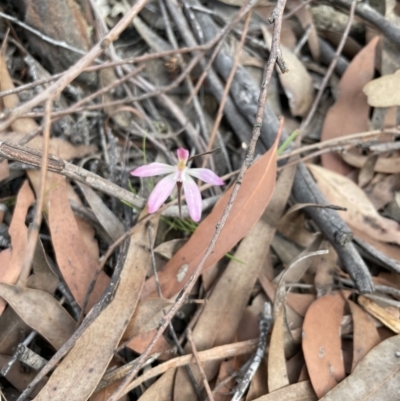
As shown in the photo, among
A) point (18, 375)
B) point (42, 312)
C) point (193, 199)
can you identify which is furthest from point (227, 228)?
point (18, 375)

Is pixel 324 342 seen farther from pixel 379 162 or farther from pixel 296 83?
pixel 296 83

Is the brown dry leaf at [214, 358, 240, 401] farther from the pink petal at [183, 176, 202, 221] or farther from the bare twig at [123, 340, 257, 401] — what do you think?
the pink petal at [183, 176, 202, 221]

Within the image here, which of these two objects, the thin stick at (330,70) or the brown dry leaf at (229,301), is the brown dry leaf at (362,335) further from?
the thin stick at (330,70)

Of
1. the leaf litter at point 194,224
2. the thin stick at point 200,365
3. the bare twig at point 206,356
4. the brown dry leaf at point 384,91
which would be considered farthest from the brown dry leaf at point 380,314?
the brown dry leaf at point 384,91

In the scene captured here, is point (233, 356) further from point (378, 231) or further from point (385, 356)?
point (378, 231)

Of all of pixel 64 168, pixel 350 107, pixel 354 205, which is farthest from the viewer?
pixel 350 107

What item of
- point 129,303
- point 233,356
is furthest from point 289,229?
point 129,303

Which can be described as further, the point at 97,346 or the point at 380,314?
the point at 380,314
